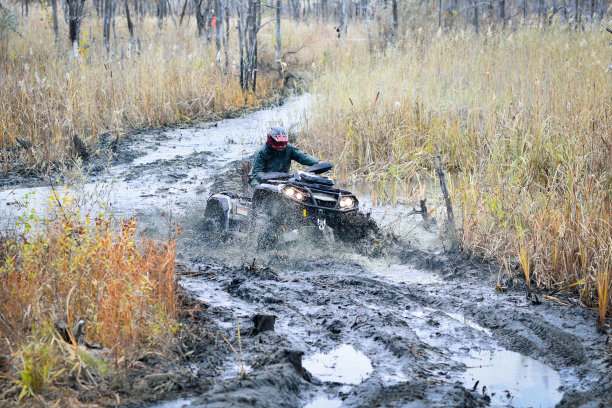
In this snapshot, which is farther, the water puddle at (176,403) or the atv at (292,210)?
the atv at (292,210)

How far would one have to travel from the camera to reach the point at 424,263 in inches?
285

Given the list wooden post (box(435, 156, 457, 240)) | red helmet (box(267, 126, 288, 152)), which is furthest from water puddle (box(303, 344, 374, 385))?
red helmet (box(267, 126, 288, 152))

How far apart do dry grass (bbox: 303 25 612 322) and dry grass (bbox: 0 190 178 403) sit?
3322mm

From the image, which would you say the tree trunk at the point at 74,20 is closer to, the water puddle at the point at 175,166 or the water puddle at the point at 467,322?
the water puddle at the point at 175,166

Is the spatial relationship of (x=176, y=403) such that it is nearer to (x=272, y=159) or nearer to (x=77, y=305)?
(x=77, y=305)

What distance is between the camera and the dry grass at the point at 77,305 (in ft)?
11.9

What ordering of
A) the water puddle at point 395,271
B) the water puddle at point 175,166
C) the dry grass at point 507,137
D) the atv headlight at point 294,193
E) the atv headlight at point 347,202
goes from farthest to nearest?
the water puddle at point 175,166 < the atv headlight at point 347,202 < the atv headlight at point 294,193 < the water puddle at point 395,271 < the dry grass at point 507,137

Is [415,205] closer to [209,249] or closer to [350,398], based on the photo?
[209,249]

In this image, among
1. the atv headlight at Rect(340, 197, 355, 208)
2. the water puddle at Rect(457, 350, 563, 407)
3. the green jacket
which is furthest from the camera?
the green jacket

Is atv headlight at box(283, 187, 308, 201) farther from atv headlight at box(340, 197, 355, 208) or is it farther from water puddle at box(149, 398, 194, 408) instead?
water puddle at box(149, 398, 194, 408)

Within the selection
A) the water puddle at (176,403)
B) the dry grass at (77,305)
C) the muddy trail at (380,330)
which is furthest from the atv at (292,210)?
the water puddle at (176,403)

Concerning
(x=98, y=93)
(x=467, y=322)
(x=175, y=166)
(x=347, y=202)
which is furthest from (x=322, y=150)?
(x=467, y=322)

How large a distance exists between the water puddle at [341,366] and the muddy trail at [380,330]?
0.04 feet

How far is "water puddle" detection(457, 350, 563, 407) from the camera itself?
4.15 m
